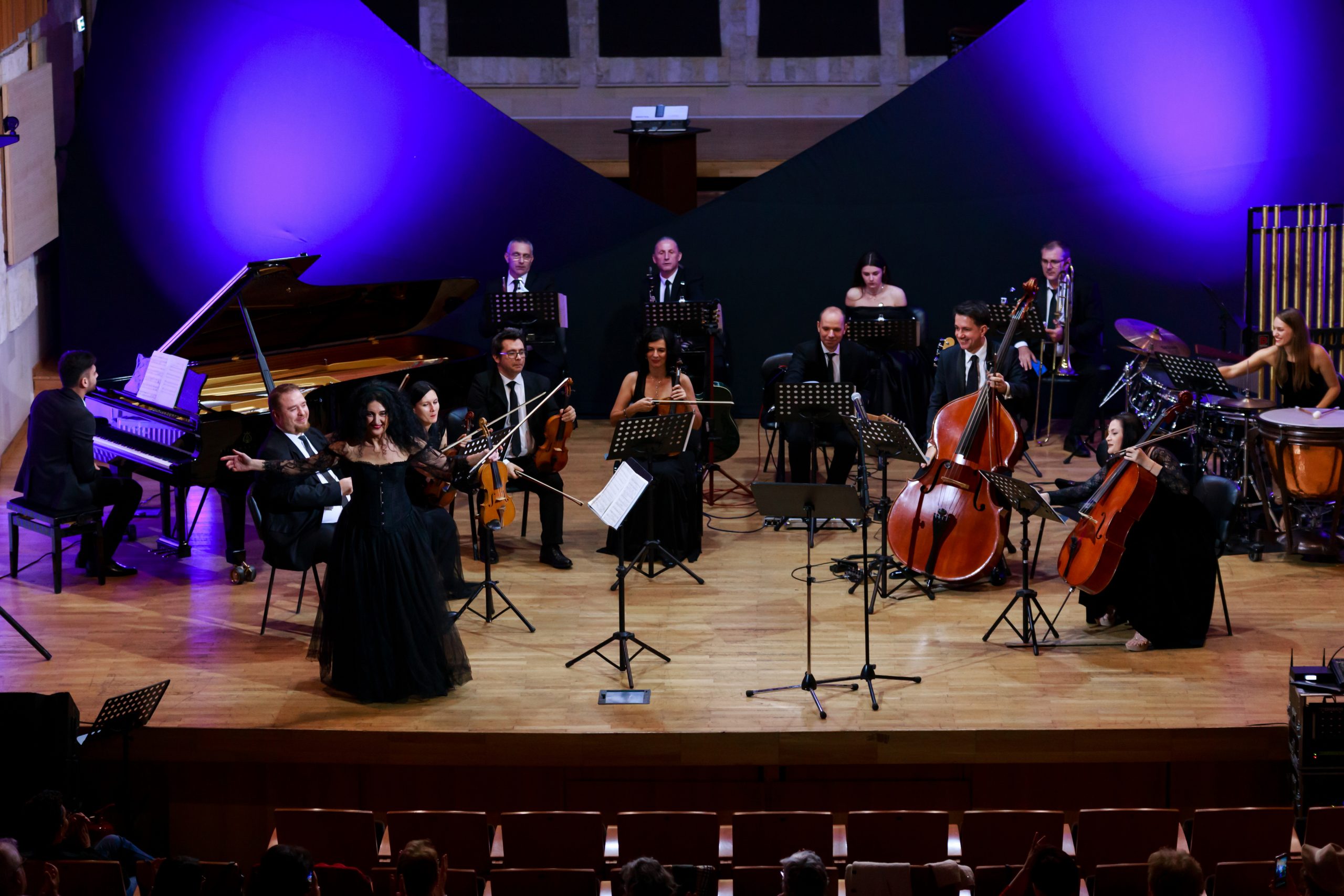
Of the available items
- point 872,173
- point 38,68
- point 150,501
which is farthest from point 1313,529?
point 38,68

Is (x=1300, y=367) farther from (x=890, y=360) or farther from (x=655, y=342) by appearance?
(x=655, y=342)

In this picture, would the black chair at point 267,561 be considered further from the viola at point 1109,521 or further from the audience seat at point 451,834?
the viola at point 1109,521

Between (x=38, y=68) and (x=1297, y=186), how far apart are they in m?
8.90

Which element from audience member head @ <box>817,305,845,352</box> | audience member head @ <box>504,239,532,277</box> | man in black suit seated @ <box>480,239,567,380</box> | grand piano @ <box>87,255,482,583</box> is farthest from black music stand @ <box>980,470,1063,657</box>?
audience member head @ <box>504,239,532,277</box>

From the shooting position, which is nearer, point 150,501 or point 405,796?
point 405,796

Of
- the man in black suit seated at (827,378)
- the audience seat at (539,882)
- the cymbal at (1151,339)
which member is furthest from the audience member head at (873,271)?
the audience seat at (539,882)

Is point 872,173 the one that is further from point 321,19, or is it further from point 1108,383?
point 321,19

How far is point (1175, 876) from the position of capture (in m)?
3.64

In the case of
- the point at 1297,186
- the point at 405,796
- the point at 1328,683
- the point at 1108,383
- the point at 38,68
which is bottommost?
the point at 405,796

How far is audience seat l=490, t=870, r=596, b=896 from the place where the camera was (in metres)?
4.25

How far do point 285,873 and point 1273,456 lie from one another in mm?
5488

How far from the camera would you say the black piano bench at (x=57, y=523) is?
7039 mm

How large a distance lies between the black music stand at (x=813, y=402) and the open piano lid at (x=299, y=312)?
2.75 meters

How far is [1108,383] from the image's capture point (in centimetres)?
1049
